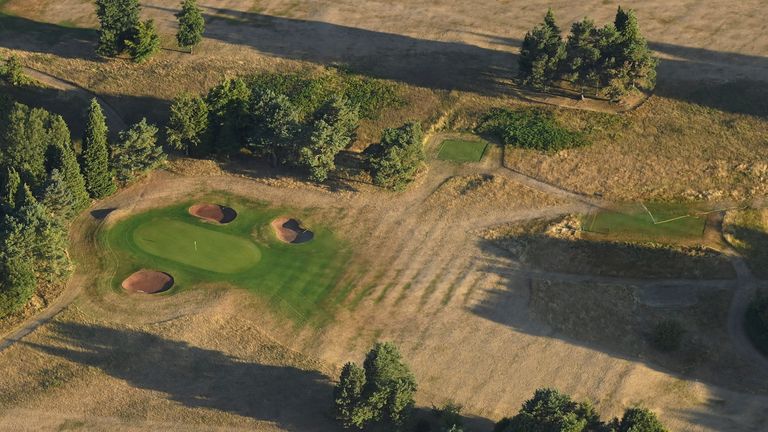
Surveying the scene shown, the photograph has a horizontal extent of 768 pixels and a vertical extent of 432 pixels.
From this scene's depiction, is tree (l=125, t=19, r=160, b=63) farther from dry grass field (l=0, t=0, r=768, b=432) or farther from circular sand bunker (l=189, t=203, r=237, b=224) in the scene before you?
circular sand bunker (l=189, t=203, r=237, b=224)

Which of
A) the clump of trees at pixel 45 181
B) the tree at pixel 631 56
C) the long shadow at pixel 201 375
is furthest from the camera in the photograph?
the tree at pixel 631 56

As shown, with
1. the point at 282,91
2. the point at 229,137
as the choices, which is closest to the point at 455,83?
the point at 282,91

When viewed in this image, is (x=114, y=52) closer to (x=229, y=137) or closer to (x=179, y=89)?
(x=179, y=89)

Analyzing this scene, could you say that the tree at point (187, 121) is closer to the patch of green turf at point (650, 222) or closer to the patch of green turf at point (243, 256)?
the patch of green turf at point (243, 256)

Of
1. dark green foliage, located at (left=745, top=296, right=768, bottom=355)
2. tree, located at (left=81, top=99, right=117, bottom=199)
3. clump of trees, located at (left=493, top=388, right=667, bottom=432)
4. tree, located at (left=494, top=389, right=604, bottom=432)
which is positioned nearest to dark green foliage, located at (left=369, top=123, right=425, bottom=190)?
tree, located at (left=81, top=99, right=117, bottom=199)

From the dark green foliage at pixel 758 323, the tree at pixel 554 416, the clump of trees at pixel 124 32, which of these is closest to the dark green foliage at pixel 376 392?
the tree at pixel 554 416

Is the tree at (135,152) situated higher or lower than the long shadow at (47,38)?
lower
